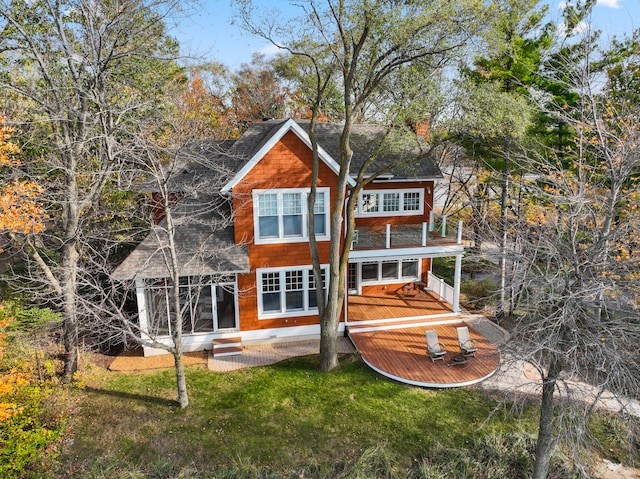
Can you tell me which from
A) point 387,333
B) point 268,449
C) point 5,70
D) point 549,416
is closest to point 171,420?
point 268,449

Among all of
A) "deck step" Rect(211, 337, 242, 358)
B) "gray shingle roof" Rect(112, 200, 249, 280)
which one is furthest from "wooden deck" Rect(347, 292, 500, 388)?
"gray shingle roof" Rect(112, 200, 249, 280)

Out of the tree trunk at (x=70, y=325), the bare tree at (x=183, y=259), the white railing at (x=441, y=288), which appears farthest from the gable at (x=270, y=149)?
the white railing at (x=441, y=288)

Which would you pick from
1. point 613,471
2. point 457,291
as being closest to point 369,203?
point 457,291

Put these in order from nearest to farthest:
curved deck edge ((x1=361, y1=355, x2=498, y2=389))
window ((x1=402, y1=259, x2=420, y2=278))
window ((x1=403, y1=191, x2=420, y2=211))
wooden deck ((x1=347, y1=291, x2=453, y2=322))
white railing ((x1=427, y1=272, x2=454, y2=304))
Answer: curved deck edge ((x1=361, y1=355, x2=498, y2=389)), wooden deck ((x1=347, y1=291, x2=453, y2=322)), white railing ((x1=427, y1=272, x2=454, y2=304)), window ((x1=403, y1=191, x2=420, y2=211)), window ((x1=402, y1=259, x2=420, y2=278))

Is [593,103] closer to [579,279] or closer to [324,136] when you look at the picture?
[579,279]

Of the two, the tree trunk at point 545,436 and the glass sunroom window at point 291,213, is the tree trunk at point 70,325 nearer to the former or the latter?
the glass sunroom window at point 291,213

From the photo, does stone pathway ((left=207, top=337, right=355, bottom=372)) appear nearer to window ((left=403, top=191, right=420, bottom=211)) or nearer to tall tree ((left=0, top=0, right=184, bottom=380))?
tall tree ((left=0, top=0, right=184, bottom=380))

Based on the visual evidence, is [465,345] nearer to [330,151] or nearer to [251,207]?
[251,207]
